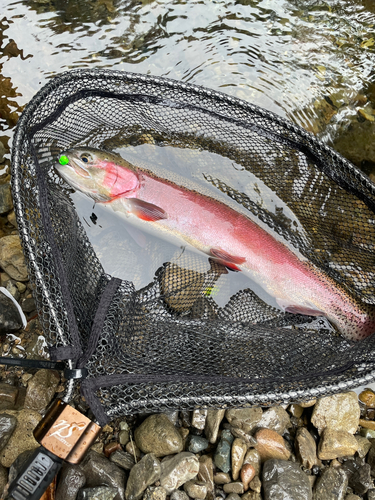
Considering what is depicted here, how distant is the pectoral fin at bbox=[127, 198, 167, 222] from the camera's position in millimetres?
3023

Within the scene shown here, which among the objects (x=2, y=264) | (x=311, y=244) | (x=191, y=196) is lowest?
(x=311, y=244)

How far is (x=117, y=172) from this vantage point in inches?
119

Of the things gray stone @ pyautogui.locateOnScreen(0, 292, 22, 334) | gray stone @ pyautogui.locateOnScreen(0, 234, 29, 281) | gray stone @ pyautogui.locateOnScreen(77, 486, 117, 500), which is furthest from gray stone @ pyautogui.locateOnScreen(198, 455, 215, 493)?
gray stone @ pyautogui.locateOnScreen(0, 234, 29, 281)

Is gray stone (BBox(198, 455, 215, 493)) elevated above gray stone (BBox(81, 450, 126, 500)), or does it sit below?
below

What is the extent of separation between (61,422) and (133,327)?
29.5 inches

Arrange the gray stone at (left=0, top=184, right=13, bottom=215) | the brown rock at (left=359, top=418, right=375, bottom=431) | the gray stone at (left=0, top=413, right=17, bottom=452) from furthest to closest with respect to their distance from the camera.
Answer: the gray stone at (left=0, top=184, right=13, bottom=215), the brown rock at (left=359, top=418, right=375, bottom=431), the gray stone at (left=0, top=413, right=17, bottom=452)

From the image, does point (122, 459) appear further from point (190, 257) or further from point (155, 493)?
point (190, 257)

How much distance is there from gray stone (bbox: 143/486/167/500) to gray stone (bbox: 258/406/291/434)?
84 centimetres

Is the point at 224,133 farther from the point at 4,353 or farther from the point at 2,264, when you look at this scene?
the point at 4,353

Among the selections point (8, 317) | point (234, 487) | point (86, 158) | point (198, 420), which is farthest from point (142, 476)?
point (86, 158)

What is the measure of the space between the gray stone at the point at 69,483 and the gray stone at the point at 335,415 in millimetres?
1708

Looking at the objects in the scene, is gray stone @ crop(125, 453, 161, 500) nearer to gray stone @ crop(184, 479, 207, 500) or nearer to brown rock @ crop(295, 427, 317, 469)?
gray stone @ crop(184, 479, 207, 500)

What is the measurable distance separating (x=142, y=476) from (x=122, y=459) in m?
0.22

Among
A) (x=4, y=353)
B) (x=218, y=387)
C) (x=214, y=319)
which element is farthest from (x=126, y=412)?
(x=4, y=353)
